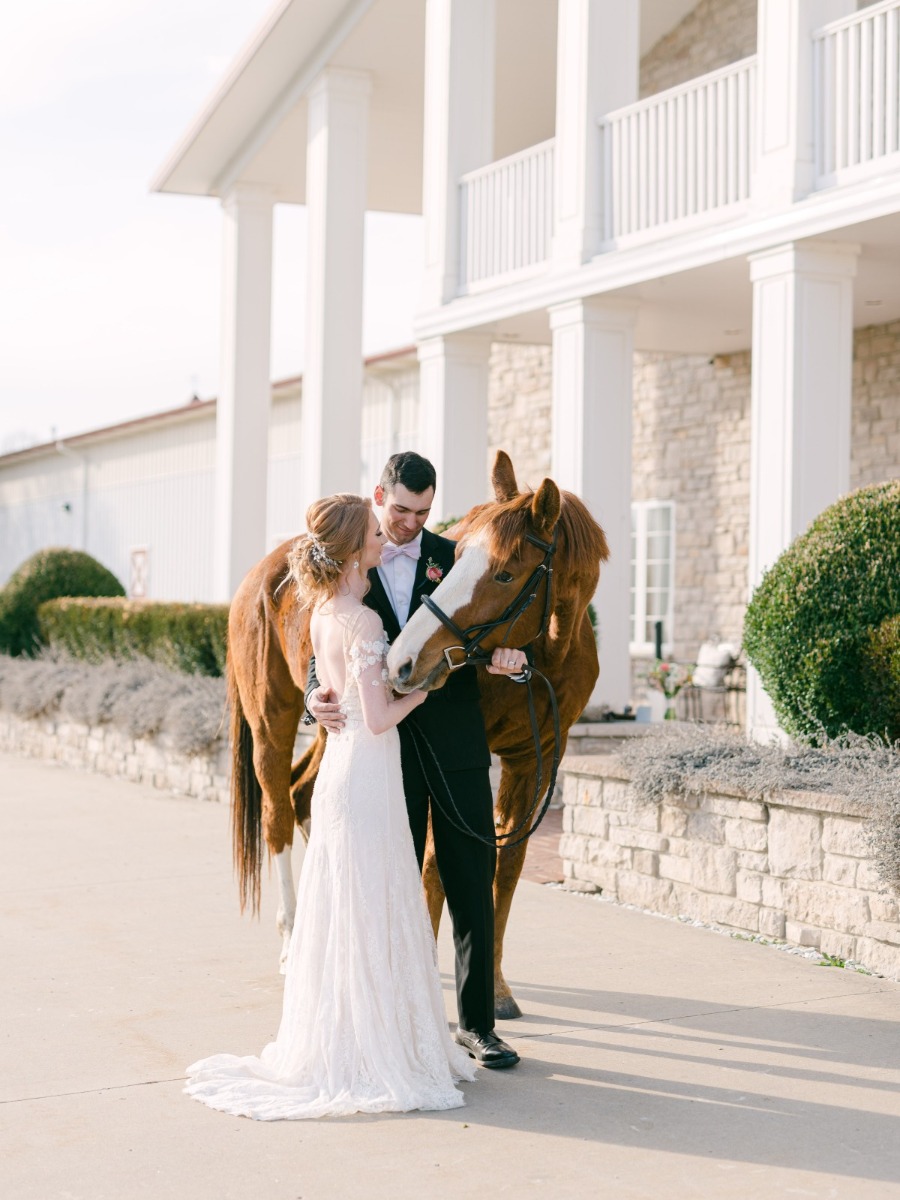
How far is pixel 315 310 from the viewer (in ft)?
49.3

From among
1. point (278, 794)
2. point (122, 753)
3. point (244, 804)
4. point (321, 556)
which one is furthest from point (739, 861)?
point (122, 753)

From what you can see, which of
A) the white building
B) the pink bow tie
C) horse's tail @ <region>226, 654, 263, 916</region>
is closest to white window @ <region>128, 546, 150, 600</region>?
the white building

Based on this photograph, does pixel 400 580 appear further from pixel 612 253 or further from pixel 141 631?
pixel 141 631

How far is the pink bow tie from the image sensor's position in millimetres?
4664

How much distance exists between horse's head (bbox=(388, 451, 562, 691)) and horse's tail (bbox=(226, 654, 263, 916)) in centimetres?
216

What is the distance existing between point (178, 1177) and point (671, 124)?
9394mm

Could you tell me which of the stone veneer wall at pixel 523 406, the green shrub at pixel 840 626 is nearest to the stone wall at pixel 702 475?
the stone veneer wall at pixel 523 406

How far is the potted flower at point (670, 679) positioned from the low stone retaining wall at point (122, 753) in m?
3.58

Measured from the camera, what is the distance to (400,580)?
4672mm

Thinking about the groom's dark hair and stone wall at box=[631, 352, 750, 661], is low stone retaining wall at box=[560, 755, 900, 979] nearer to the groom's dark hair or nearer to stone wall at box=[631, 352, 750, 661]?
the groom's dark hair

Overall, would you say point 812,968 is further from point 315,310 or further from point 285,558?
point 315,310

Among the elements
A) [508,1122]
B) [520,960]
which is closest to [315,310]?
[520,960]

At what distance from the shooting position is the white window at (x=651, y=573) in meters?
15.2

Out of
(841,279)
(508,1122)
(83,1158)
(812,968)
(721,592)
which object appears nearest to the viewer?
(83,1158)
